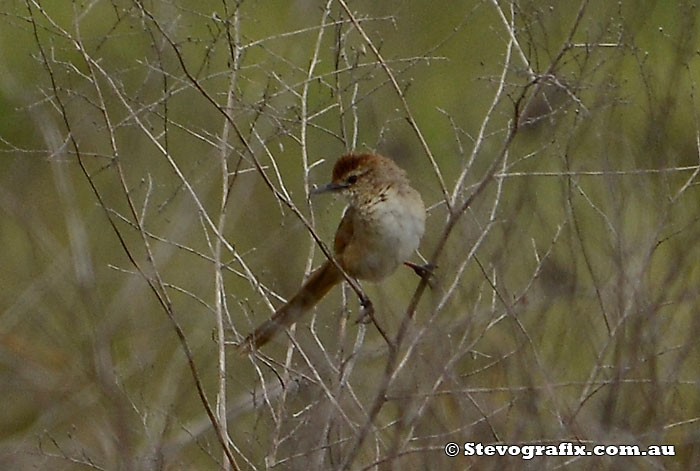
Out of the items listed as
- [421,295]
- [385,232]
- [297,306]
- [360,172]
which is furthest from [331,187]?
[421,295]

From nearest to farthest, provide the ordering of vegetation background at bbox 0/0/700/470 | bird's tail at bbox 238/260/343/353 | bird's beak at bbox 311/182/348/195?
vegetation background at bbox 0/0/700/470 < bird's tail at bbox 238/260/343/353 < bird's beak at bbox 311/182/348/195

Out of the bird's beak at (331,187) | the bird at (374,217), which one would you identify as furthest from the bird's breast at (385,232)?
the bird's beak at (331,187)

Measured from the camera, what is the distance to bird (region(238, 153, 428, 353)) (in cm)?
550

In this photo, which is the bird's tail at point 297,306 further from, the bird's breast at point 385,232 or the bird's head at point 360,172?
the bird's head at point 360,172

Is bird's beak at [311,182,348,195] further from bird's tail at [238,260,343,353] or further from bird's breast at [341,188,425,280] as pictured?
bird's tail at [238,260,343,353]

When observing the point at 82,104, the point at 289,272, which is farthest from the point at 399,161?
the point at 82,104

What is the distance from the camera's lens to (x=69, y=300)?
6.72 metres

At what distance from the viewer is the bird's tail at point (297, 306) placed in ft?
15.9

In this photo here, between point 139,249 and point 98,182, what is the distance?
1416 millimetres

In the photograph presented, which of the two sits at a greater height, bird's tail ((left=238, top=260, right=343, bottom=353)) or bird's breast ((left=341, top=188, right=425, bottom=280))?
bird's breast ((left=341, top=188, right=425, bottom=280))

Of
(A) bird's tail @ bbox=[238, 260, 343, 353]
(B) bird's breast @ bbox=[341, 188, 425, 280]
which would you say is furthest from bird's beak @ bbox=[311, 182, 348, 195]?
(A) bird's tail @ bbox=[238, 260, 343, 353]

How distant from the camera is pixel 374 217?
18.3 feet

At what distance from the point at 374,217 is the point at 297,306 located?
68 cm

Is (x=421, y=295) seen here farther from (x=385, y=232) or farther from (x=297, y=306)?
(x=385, y=232)
